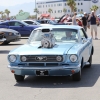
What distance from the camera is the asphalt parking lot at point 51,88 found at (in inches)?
305

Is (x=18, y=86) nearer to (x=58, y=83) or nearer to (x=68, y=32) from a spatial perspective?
(x=58, y=83)

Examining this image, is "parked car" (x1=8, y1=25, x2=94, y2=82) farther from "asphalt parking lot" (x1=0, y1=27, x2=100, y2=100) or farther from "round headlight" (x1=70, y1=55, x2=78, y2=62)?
"asphalt parking lot" (x1=0, y1=27, x2=100, y2=100)

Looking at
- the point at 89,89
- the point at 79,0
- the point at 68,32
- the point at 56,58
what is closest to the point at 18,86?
the point at 56,58

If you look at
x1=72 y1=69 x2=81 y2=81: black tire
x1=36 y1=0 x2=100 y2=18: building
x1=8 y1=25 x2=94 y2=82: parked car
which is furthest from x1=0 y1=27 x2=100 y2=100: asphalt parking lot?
x1=36 y1=0 x2=100 y2=18: building

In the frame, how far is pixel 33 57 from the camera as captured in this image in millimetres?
9023

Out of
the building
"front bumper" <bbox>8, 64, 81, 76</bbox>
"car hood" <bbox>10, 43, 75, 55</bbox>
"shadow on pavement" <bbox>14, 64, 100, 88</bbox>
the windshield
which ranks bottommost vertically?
the building

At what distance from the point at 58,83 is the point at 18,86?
39.0 inches

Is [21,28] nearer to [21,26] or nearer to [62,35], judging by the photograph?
[21,26]

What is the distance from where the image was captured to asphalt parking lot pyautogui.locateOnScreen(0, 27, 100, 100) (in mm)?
7736

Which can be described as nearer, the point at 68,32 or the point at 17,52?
the point at 17,52

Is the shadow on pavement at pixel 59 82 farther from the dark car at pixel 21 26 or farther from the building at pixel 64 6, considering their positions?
the building at pixel 64 6

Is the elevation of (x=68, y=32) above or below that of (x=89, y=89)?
above

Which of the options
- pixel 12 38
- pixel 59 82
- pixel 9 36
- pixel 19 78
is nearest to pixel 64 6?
pixel 12 38

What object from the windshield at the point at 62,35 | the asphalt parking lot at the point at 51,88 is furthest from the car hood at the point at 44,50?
the asphalt parking lot at the point at 51,88
